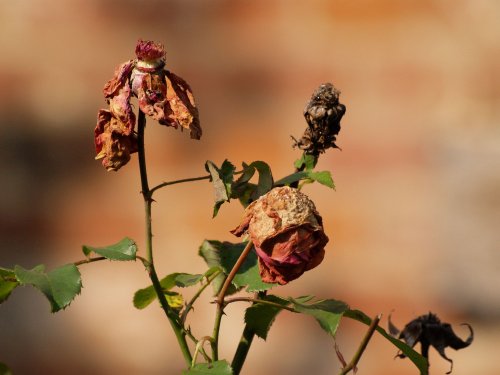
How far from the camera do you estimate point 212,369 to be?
61cm

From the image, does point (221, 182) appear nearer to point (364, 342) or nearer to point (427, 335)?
point (364, 342)

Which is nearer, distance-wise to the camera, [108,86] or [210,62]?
[108,86]

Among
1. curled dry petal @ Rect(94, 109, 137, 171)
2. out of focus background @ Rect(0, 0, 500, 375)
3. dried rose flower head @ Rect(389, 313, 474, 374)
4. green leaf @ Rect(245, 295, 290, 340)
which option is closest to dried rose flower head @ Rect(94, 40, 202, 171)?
curled dry petal @ Rect(94, 109, 137, 171)

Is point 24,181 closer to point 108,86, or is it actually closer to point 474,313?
point 474,313

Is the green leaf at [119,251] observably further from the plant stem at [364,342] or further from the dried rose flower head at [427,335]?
the dried rose flower head at [427,335]

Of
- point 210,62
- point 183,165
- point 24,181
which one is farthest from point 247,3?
point 24,181

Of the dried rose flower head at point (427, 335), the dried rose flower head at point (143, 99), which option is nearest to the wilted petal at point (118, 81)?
the dried rose flower head at point (143, 99)

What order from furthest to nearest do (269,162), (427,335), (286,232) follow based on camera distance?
(269,162) < (427,335) < (286,232)

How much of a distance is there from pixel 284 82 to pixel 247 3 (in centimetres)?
13

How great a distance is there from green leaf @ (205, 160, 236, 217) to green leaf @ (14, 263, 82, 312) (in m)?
0.09

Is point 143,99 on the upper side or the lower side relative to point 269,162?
upper

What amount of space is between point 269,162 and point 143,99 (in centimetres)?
89

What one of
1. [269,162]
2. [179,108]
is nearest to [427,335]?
[179,108]

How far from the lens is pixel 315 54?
152 centimetres
